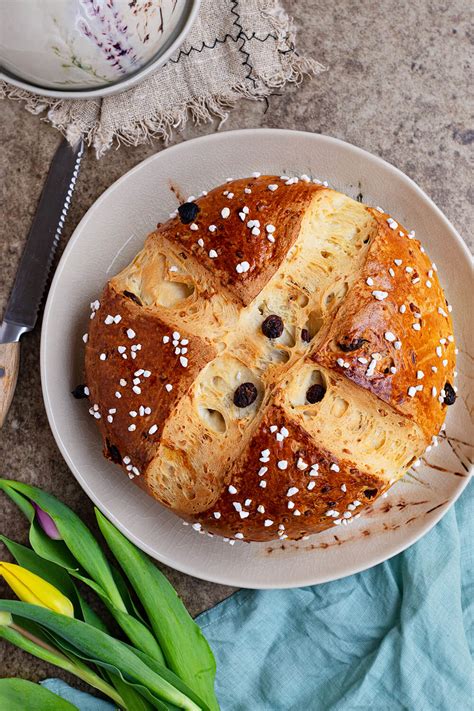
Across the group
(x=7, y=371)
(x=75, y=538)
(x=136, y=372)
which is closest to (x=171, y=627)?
(x=75, y=538)

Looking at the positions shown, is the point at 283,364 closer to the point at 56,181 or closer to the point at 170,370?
the point at 170,370

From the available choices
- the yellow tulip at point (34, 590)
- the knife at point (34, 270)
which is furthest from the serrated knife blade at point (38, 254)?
the yellow tulip at point (34, 590)

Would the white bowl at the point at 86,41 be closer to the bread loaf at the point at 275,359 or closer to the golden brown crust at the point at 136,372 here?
the bread loaf at the point at 275,359

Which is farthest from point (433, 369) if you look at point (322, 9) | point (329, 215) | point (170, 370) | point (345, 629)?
point (322, 9)

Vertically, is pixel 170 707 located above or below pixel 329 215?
below

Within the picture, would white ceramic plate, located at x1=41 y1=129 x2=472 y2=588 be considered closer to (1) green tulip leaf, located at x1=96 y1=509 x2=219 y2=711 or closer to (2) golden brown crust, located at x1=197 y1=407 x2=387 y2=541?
(1) green tulip leaf, located at x1=96 y1=509 x2=219 y2=711

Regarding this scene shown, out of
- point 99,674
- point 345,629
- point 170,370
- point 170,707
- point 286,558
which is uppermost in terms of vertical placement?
point 170,370

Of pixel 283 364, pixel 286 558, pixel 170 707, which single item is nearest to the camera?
pixel 283 364
